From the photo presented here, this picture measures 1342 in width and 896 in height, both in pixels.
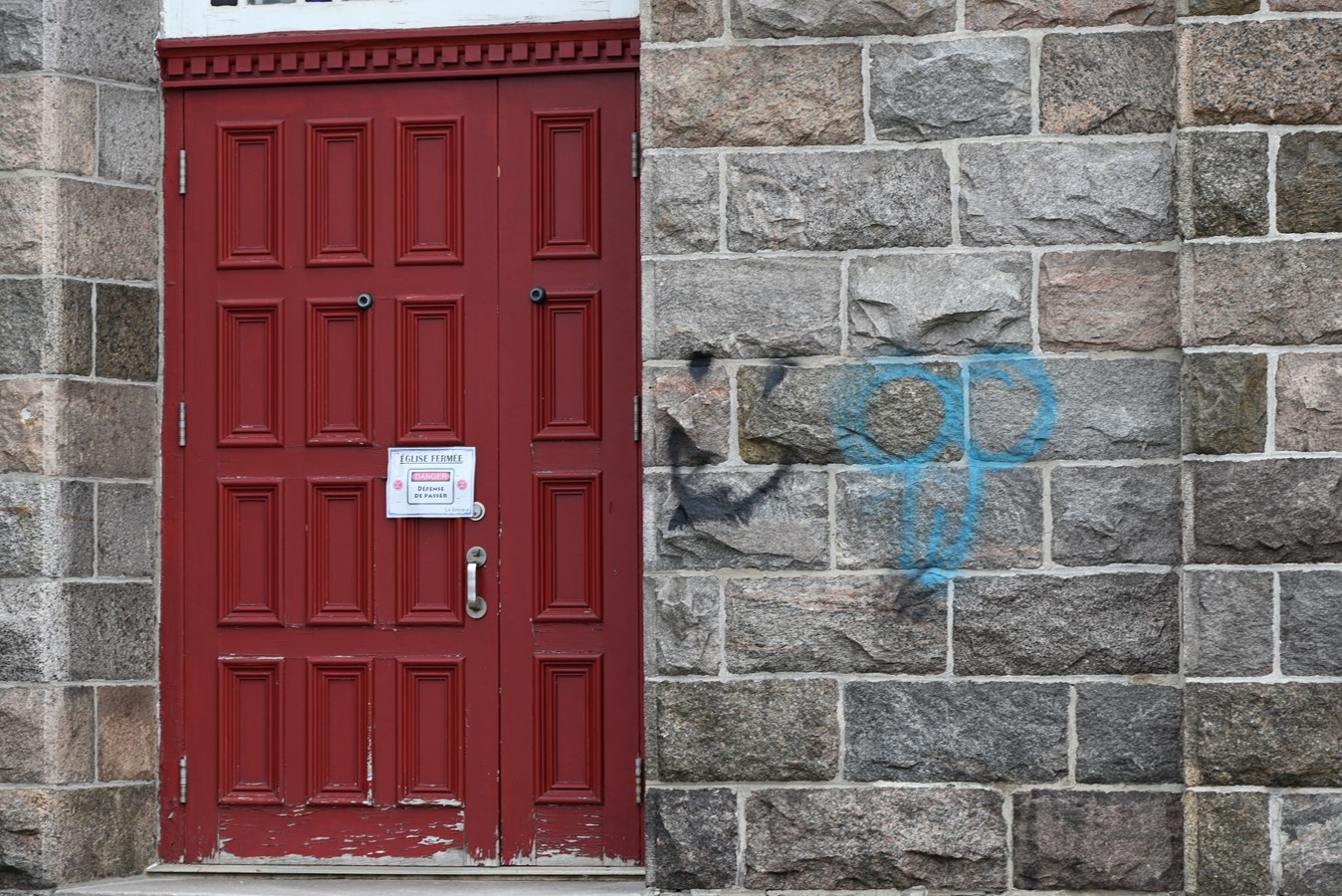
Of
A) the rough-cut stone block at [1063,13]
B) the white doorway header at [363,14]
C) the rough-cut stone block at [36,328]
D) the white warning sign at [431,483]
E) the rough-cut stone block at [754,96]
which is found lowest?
the white warning sign at [431,483]

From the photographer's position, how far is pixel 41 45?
5.06 meters

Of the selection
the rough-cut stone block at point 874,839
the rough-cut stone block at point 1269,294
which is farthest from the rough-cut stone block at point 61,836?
the rough-cut stone block at point 1269,294

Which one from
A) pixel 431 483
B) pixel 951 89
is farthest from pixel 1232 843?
pixel 431 483

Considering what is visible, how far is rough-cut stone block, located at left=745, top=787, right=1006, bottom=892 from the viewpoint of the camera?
4.50 metres

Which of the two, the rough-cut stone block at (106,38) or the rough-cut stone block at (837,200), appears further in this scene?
the rough-cut stone block at (106,38)

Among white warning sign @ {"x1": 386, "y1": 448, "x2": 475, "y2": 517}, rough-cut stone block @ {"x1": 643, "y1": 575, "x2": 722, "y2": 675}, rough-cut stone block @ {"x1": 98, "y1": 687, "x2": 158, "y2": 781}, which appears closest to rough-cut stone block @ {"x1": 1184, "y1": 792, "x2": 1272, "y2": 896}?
rough-cut stone block @ {"x1": 643, "y1": 575, "x2": 722, "y2": 675}

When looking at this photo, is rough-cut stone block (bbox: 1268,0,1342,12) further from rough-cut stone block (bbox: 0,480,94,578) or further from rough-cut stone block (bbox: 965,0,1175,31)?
rough-cut stone block (bbox: 0,480,94,578)

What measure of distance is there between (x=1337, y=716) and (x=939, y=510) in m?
1.21

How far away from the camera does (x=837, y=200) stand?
4.59 meters

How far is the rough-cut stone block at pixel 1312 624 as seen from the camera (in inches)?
169

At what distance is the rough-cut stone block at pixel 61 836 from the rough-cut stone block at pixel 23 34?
234cm

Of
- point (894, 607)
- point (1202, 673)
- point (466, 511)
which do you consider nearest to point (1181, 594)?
point (1202, 673)

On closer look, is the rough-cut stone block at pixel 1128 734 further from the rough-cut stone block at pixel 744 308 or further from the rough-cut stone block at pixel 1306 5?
the rough-cut stone block at pixel 1306 5

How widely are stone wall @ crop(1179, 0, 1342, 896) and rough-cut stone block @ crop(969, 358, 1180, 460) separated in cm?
13
